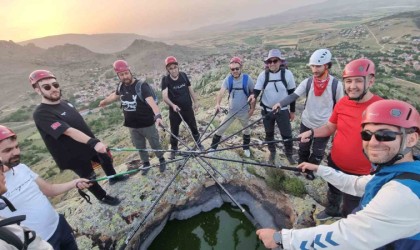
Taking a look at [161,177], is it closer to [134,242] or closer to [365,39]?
[134,242]

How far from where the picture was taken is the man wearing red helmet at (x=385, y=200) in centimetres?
250

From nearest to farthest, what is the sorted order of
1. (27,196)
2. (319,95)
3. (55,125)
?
(27,196) < (55,125) < (319,95)

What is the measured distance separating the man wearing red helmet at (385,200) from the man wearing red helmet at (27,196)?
403cm

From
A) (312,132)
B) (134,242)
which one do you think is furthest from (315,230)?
(134,242)

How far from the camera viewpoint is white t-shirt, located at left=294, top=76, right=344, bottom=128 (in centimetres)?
662

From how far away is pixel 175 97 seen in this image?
9023 mm

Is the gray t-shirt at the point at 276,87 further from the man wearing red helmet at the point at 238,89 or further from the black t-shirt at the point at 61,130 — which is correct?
the black t-shirt at the point at 61,130

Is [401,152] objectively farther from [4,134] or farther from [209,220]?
[209,220]

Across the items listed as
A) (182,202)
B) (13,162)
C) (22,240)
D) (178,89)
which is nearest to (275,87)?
(178,89)

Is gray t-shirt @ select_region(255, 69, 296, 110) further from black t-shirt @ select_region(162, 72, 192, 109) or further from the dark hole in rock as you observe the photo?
the dark hole in rock

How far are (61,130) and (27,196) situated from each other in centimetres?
183

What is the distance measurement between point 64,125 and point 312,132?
6.08 m

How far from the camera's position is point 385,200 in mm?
2586

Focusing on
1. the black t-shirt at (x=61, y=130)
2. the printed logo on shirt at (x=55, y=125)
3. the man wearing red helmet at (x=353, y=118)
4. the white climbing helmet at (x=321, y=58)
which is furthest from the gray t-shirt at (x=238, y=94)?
the printed logo on shirt at (x=55, y=125)
